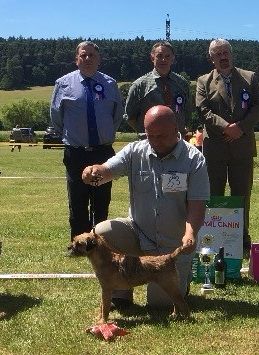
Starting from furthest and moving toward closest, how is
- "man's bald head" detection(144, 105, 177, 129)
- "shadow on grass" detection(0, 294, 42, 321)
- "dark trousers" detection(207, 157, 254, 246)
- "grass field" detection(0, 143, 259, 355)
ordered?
"dark trousers" detection(207, 157, 254, 246) < "shadow on grass" detection(0, 294, 42, 321) < "man's bald head" detection(144, 105, 177, 129) < "grass field" detection(0, 143, 259, 355)

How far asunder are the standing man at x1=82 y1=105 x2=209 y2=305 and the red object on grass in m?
0.47

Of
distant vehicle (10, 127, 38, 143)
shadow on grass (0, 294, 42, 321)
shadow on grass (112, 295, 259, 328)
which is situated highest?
shadow on grass (112, 295, 259, 328)

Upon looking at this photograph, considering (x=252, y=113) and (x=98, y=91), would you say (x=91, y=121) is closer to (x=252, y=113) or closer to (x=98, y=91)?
(x=98, y=91)

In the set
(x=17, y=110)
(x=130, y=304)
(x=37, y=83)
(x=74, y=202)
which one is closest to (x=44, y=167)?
(x=74, y=202)

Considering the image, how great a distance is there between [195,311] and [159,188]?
71 cm

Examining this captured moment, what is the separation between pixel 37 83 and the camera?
7231 centimetres

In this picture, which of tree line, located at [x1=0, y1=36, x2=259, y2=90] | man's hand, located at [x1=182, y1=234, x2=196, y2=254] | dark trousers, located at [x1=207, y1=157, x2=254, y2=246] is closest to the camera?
man's hand, located at [x1=182, y1=234, x2=196, y2=254]

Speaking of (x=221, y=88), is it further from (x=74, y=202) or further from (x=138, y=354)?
(x=138, y=354)

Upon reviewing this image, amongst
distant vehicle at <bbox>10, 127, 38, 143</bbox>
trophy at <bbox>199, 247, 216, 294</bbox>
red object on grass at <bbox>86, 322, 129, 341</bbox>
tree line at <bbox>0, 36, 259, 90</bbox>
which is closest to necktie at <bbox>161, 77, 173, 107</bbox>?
trophy at <bbox>199, 247, 216, 294</bbox>

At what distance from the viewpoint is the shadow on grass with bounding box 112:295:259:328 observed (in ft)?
10.6

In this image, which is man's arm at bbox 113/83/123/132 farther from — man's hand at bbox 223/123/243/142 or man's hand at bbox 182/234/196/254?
man's hand at bbox 182/234/196/254

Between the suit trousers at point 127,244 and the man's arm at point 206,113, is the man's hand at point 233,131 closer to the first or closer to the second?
the man's arm at point 206,113

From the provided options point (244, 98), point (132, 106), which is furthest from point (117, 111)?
point (244, 98)

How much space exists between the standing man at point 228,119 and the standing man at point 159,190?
1.38 meters
